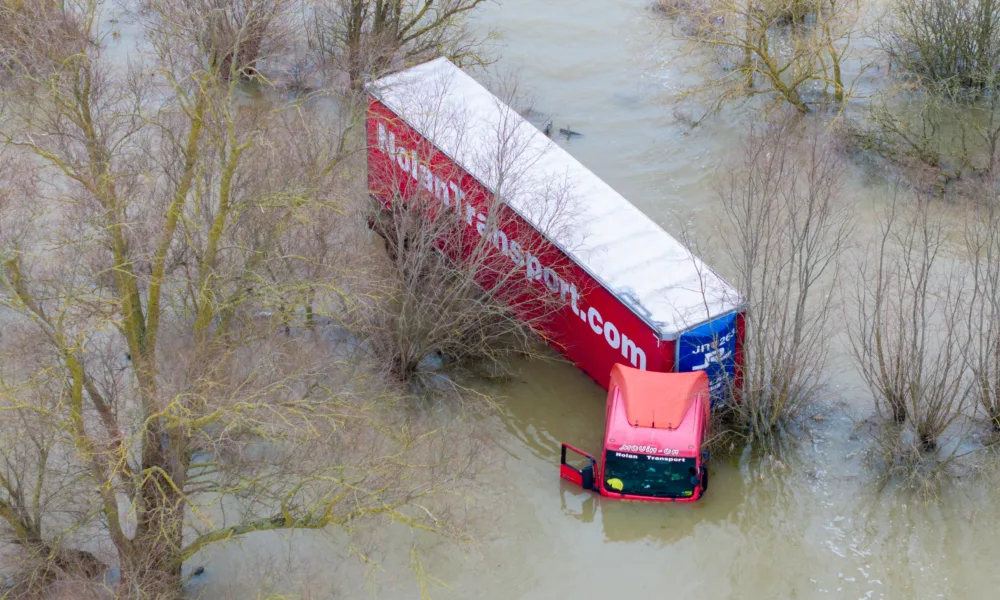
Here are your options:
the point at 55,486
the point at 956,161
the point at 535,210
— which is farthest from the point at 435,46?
the point at 55,486

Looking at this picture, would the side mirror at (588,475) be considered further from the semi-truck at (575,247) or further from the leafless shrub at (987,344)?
the leafless shrub at (987,344)

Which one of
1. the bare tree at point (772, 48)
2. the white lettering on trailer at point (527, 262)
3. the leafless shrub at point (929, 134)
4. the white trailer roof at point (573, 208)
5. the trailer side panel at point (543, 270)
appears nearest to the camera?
the white trailer roof at point (573, 208)

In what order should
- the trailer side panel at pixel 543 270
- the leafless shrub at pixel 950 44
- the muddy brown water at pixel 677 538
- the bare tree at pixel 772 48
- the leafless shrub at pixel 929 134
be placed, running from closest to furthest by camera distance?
the muddy brown water at pixel 677 538 → the trailer side panel at pixel 543 270 → the leafless shrub at pixel 929 134 → the leafless shrub at pixel 950 44 → the bare tree at pixel 772 48

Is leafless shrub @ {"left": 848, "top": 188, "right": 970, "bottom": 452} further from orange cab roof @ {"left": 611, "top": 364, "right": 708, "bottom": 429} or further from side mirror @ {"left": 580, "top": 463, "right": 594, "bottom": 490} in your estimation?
side mirror @ {"left": 580, "top": 463, "right": 594, "bottom": 490}

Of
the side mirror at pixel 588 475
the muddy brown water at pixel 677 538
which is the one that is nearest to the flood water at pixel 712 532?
the muddy brown water at pixel 677 538

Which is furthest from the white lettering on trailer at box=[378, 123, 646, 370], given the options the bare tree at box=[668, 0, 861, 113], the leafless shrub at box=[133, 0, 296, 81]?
the bare tree at box=[668, 0, 861, 113]

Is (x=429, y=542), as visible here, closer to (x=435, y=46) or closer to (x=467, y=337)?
(x=467, y=337)
